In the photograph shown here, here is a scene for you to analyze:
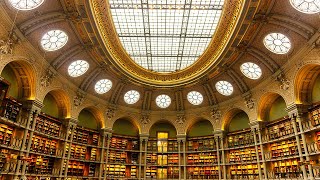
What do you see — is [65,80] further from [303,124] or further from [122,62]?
[303,124]

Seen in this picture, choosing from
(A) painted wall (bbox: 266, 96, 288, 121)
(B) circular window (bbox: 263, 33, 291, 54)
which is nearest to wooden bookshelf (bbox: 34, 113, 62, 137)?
(B) circular window (bbox: 263, 33, 291, 54)

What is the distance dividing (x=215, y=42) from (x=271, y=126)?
330 inches

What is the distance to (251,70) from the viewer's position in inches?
768

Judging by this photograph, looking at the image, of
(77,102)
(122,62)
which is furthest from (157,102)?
(77,102)

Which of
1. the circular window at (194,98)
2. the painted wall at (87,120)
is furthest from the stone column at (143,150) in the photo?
the circular window at (194,98)

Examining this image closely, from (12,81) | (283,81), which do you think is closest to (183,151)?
(283,81)

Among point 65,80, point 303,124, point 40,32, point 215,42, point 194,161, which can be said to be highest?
point 215,42

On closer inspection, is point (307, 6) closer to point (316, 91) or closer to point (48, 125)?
point (316, 91)

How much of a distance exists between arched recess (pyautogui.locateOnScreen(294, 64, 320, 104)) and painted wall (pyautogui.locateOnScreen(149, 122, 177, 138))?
499 inches

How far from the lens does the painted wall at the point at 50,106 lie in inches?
731

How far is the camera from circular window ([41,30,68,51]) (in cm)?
1606

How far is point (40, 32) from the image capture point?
600 inches

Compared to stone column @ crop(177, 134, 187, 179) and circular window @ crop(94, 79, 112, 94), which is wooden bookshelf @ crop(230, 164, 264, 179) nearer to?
stone column @ crop(177, 134, 187, 179)

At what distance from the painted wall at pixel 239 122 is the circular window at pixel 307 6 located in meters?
11.1
